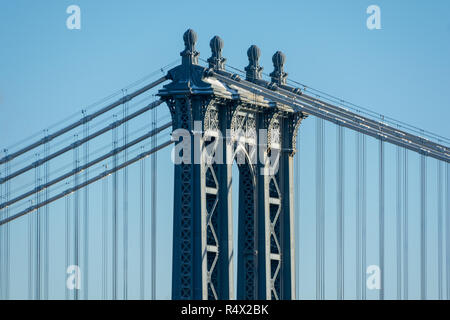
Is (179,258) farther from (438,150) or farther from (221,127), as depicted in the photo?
(438,150)

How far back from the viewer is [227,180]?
419ft

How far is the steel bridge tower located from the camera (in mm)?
124750

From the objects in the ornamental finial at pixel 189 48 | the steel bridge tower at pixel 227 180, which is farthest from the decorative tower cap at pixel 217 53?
the ornamental finial at pixel 189 48

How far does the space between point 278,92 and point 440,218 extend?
16640 mm

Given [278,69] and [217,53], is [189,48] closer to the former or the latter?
[217,53]

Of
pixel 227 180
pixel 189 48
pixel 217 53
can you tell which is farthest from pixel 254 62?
pixel 227 180

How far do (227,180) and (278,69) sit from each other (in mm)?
12980

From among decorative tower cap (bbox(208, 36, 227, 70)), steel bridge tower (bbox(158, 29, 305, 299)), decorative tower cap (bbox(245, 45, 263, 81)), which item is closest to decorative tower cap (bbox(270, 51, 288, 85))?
steel bridge tower (bbox(158, 29, 305, 299))

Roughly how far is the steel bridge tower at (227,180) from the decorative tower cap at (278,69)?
7 centimetres

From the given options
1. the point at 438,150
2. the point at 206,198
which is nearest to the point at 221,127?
the point at 206,198

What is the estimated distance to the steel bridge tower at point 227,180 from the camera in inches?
4911

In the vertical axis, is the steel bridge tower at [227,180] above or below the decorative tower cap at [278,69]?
below

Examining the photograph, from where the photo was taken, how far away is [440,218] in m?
123

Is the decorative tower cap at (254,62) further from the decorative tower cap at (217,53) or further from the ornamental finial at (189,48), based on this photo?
the ornamental finial at (189,48)
